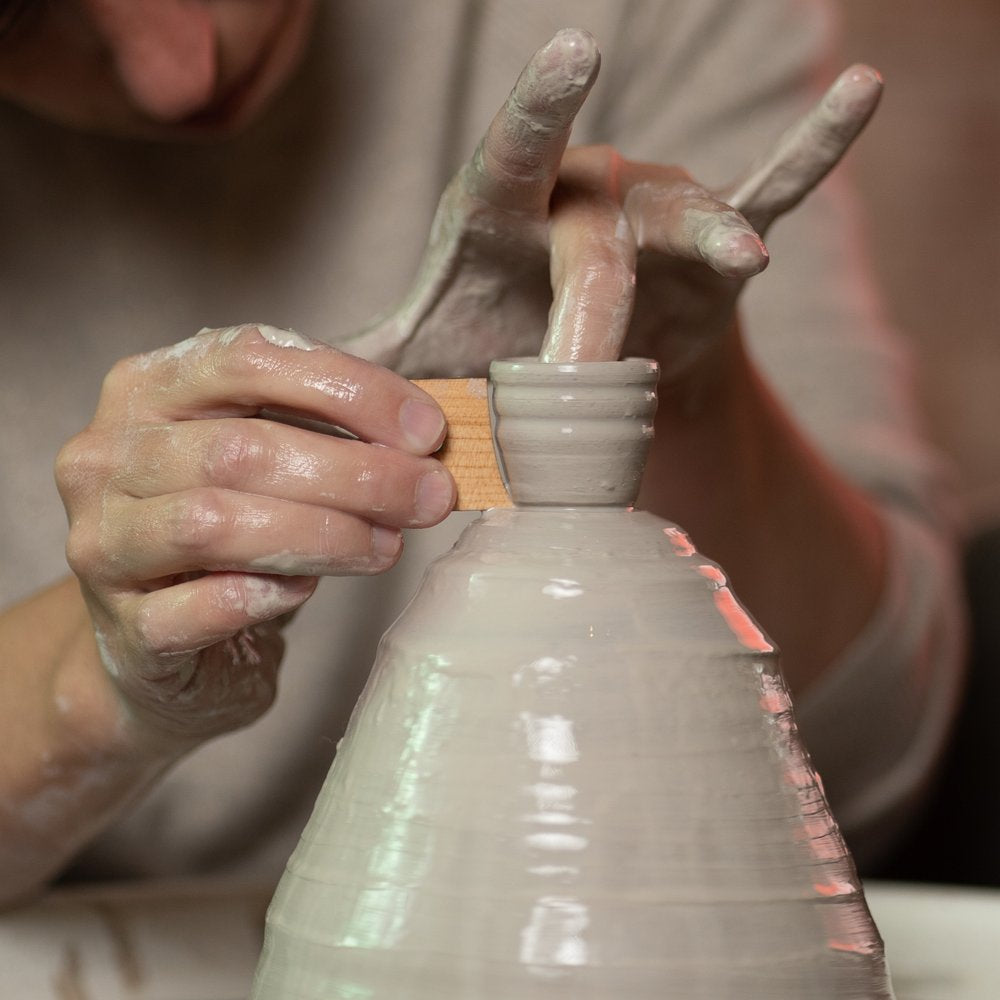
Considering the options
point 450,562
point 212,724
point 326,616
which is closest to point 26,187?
point 326,616

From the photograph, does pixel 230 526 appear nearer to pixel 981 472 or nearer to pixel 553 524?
pixel 553 524

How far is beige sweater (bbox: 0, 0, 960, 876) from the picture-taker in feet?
3.28

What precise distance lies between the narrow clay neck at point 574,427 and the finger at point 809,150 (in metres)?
0.13

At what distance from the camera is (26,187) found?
982 mm

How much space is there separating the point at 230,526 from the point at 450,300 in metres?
0.16

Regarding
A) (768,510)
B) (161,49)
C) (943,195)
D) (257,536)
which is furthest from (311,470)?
(943,195)

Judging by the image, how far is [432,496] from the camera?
494 millimetres

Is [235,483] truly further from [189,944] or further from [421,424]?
[189,944]

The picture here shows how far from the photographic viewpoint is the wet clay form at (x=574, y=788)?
39cm

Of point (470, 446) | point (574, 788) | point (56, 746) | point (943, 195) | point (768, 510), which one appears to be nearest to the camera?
point (574, 788)

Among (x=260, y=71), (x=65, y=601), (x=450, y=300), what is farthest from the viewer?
(x=260, y=71)

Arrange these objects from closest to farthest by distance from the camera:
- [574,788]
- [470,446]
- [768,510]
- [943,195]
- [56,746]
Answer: [574,788]
[470,446]
[56,746]
[768,510]
[943,195]

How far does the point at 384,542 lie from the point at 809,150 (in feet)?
0.77

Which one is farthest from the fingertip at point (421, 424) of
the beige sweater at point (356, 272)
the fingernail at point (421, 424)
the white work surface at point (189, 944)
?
the beige sweater at point (356, 272)
